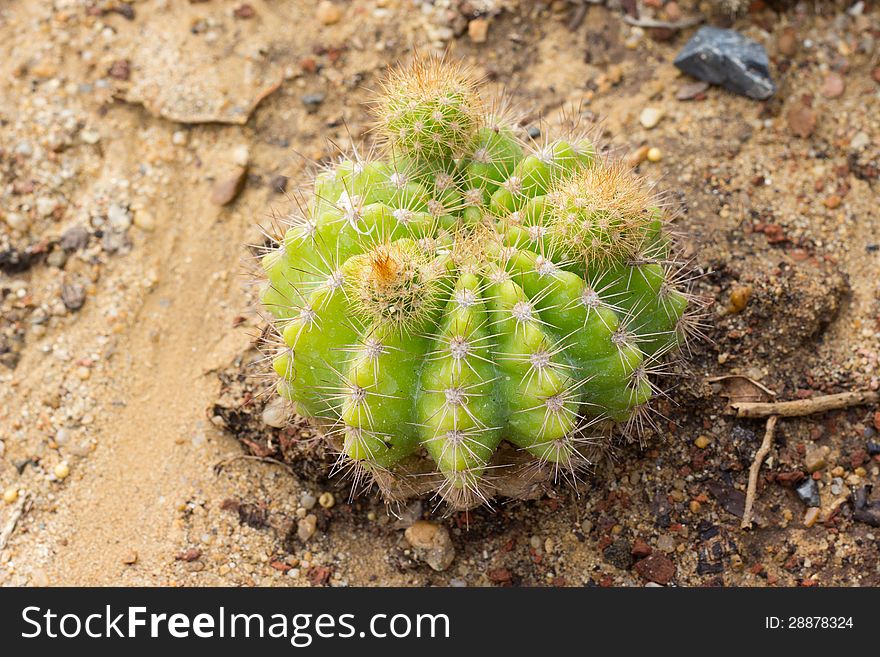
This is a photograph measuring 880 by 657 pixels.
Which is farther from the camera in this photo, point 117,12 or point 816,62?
point 117,12

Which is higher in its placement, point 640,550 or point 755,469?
point 755,469

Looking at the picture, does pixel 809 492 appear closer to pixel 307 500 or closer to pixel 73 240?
pixel 307 500

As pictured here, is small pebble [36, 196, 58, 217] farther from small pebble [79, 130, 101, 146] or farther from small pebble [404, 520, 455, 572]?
small pebble [404, 520, 455, 572]

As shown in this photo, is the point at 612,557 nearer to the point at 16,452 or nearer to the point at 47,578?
the point at 47,578

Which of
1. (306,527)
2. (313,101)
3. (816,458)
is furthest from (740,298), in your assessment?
(313,101)

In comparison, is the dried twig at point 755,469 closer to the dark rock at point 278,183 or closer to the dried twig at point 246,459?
the dried twig at point 246,459

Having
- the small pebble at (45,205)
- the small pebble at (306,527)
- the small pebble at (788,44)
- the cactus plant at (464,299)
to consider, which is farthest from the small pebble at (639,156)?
the small pebble at (45,205)

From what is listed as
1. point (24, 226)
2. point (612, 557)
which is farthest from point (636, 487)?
point (24, 226)
